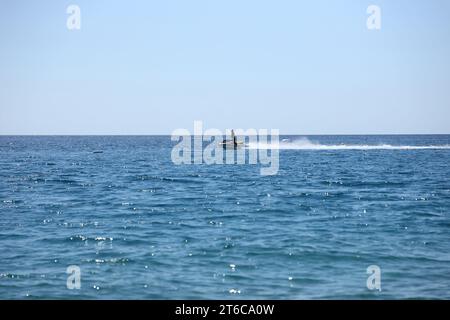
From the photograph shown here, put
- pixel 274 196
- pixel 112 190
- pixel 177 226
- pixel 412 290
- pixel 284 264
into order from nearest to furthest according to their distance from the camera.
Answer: pixel 412 290
pixel 284 264
pixel 177 226
pixel 274 196
pixel 112 190

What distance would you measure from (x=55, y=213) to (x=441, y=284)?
2300 centimetres

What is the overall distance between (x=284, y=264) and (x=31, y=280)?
923 centimetres

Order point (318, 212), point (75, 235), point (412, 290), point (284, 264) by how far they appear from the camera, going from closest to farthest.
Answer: point (412, 290)
point (284, 264)
point (75, 235)
point (318, 212)

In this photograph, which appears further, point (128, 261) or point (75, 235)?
point (75, 235)

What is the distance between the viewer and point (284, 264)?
58.0ft

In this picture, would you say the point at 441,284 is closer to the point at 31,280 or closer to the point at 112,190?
the point at 31,280

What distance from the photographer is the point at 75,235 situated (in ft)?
75.5

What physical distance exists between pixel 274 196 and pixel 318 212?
8011mm
